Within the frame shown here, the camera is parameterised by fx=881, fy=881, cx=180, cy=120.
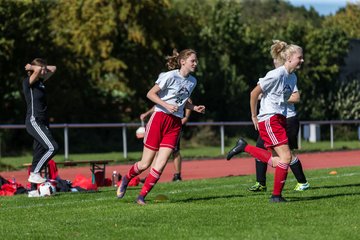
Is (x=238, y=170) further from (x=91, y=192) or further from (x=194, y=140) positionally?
(x=194, y=140)

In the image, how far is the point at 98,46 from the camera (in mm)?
43094

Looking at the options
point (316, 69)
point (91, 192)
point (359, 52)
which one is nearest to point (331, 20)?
point (359, 52)

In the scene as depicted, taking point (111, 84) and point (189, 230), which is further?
point (111, 84)

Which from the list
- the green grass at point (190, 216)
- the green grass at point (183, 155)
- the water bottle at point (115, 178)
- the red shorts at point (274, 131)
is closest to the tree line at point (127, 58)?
the green grass at point (183, 155)

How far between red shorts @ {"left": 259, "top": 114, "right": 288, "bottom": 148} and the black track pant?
11.8 feet

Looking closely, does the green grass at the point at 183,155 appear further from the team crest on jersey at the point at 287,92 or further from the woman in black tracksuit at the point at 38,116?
the team crest on jersey at the point at 287,92

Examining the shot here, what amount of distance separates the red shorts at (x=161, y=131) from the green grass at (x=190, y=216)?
2.57ft

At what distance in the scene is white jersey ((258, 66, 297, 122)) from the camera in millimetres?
11313

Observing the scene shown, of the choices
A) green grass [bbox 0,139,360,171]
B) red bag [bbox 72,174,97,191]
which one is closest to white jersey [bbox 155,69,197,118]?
red bag [bbox 72,174,97,191]

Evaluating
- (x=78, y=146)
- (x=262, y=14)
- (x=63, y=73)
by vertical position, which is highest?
(x=262, y=14)

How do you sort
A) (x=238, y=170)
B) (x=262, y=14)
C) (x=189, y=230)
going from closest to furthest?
(x=189, y=230) → (x=238, y=170) → (x=262, y=14)

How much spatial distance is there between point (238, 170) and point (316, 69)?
1295 inches

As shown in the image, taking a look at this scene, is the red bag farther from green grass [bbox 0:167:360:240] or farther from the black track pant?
the black track pant

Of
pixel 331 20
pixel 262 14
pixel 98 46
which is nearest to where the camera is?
pixel 98 46
